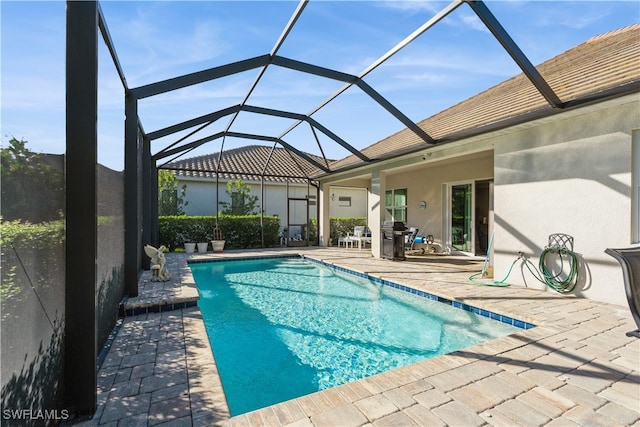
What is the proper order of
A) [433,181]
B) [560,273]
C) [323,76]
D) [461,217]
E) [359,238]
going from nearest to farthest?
1. [560,273]
2. [323,76]
3. [461,217]
4. [433,181]
5. [359,238]

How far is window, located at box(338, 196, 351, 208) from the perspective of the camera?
18.7m

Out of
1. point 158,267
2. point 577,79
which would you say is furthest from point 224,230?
point 577,79

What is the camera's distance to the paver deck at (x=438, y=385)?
80.8 inches

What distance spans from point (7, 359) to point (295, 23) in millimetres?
4591

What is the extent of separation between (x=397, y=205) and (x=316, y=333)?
30.6 feet

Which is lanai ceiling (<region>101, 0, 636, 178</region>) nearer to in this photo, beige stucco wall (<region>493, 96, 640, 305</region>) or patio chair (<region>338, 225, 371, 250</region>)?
beige stucco wall (<region>493, 96, 640, 305</region>)

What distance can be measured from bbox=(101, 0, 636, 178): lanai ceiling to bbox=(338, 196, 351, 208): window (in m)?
9.54

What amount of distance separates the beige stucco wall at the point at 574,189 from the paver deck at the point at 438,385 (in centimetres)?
107

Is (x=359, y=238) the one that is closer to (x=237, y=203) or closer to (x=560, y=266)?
(x=237, y=203)

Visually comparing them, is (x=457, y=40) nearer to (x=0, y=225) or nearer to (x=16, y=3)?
(x=16, y=3)

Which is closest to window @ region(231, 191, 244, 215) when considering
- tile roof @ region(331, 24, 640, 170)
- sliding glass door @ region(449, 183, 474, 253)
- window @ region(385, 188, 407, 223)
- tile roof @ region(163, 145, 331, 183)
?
tile roof @ region(163, 145, 331, 183)

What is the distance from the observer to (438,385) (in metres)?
2.46

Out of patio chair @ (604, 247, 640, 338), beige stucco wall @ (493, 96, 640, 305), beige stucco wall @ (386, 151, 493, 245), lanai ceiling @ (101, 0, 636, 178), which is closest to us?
patio chair @ (604, 247, 640, 338)

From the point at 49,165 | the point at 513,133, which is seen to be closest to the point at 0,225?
the point at 49,165
